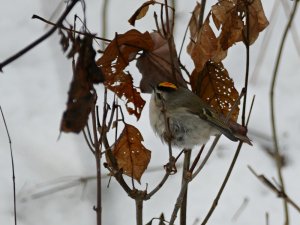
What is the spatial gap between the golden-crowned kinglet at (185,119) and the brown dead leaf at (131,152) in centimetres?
34

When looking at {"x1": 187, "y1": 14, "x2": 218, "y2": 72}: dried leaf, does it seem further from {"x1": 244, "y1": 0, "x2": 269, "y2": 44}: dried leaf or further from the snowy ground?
the snowy ground

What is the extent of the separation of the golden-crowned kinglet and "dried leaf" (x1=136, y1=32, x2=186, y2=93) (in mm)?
215

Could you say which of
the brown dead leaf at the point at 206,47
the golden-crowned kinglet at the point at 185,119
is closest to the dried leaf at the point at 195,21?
the brown dead leaf at the point at 206,47

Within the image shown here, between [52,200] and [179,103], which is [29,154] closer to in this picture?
[52,200]

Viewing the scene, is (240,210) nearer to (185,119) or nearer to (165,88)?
(185,119)

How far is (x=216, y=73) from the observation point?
6.25 feet

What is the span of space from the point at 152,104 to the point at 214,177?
1437 millimetres

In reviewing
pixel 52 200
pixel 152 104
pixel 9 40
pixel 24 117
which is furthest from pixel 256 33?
pixel 9 40

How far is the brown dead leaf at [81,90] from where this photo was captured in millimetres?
1085

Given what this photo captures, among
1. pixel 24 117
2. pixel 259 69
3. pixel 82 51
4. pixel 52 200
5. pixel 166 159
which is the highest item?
pixel 259 69

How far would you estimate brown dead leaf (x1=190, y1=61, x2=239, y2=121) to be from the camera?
1901mm

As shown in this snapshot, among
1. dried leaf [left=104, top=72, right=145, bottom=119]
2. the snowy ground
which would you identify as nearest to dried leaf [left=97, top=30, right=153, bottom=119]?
dried leaf [left=104, top=72, right=145, bottom=119]

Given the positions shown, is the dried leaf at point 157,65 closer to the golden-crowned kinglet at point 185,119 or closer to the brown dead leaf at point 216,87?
the brown dead leaf at point 216,87

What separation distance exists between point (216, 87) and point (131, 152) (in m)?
0.33
